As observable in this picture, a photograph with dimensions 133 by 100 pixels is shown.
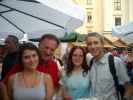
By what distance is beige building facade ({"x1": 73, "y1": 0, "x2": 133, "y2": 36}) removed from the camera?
7194cm

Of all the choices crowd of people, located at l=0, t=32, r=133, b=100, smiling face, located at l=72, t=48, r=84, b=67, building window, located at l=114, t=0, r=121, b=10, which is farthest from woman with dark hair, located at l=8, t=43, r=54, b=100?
building window, located at l=114, t=0, r=121, b=10

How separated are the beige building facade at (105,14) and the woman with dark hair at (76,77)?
6521cm

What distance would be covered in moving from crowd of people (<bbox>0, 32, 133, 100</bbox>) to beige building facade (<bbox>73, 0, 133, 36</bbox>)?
6507cm

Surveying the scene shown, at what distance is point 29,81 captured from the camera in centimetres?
498

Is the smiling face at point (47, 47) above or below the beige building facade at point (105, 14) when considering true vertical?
below

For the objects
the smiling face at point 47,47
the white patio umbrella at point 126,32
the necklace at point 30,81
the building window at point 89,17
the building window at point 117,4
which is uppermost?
the building window at point 117,4

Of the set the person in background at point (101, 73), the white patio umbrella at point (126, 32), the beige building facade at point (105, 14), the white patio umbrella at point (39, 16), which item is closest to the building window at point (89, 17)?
the beige building facade at point (105, 14)

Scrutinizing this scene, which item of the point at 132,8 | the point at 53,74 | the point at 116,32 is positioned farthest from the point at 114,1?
the point at 53,74

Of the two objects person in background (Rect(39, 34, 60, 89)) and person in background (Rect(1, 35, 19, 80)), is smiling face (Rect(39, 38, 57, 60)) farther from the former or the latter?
person in background (Rect(1, 35, 19, 80))

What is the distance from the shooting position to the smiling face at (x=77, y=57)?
586 cm

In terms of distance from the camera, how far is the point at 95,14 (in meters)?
74.1

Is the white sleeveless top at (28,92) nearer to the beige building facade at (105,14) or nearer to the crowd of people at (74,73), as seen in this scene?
the crowd of people at (74,73)

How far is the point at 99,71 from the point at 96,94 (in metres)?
0.30

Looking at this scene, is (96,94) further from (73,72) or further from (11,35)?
(11,35)
